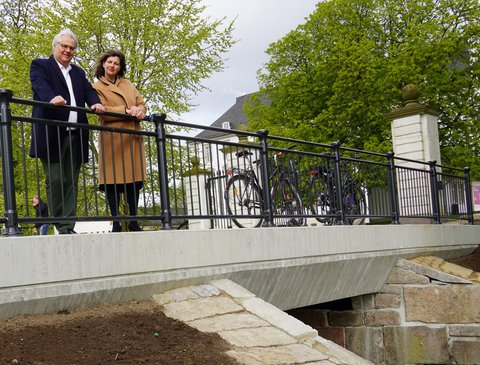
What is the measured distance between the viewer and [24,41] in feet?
61.1

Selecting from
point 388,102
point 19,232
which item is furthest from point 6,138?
point 388,102

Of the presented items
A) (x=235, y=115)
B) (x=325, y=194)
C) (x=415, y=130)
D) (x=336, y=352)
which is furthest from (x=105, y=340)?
(x=235, y=115)

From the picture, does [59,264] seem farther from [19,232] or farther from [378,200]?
[378,200]

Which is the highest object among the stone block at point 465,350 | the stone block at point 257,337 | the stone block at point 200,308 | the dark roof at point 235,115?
the dark roof at point 235,115

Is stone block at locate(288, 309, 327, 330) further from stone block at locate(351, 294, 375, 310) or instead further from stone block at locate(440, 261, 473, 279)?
stone block at locate(440, 261, 473, 279)

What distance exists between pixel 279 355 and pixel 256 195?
3826 mm

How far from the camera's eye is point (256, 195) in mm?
8422

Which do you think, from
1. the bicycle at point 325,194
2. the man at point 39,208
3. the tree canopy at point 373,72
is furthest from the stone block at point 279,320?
the tree canopy at point 373,72

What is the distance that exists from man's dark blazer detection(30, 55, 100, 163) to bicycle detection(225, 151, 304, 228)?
1.95 m

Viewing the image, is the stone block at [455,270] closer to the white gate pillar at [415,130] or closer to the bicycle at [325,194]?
the bicycle at [325,194]

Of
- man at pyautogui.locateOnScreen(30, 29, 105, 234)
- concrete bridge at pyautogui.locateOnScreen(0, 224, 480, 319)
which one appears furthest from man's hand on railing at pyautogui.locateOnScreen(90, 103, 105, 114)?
concrete bridge at pyautogui.locateOnScreen(0, 224, 480, 319)

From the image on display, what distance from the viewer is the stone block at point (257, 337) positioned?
4.89m

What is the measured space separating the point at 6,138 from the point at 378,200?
7.48m

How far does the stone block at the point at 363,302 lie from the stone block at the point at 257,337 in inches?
213
